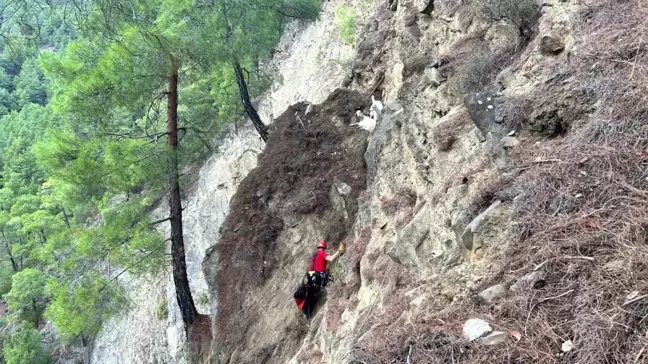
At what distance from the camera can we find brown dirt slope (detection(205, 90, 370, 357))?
401 inches

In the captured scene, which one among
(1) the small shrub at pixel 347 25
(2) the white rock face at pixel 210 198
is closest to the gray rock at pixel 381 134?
(2) the white rock face at pixel 210 198

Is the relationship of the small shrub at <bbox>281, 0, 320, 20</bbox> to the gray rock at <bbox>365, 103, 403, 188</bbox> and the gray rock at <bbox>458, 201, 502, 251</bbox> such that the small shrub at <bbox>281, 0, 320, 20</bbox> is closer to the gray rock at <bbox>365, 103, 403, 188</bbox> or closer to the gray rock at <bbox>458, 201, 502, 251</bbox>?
the gray rock at <bbox>365, 103, 403, 188</bbox>

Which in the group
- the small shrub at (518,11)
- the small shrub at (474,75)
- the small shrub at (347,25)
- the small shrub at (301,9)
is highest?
the small shrub at (301,9)

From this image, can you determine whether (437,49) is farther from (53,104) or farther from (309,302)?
(53,104)

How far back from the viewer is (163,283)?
17.3 metres

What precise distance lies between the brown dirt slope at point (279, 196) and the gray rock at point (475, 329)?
6.08 m

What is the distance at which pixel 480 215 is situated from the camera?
459 cm

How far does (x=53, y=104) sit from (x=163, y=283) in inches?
363

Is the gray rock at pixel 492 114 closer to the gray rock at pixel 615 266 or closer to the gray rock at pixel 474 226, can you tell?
the gray rock at pixel 474 226

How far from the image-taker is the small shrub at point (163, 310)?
1587cm

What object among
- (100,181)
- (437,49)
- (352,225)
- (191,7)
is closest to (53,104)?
(100,181)

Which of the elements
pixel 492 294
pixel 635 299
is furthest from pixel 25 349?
pixel 635 299

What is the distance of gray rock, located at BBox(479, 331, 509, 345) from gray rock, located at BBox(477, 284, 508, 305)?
1.34 feet

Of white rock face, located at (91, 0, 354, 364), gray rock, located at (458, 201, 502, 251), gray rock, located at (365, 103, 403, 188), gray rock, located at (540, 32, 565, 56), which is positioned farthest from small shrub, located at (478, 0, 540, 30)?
white rock face, located at (91, 0, 354, 364)
